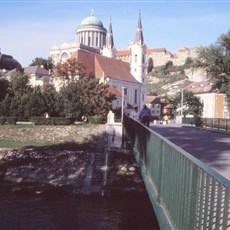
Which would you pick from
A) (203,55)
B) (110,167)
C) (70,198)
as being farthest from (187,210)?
(203,55)

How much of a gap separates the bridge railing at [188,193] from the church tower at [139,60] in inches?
3244

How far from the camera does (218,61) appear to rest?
121 ft

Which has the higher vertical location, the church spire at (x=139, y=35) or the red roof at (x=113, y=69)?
the church spire at (x=139, y=35)

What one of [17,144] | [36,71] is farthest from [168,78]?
[17,144]

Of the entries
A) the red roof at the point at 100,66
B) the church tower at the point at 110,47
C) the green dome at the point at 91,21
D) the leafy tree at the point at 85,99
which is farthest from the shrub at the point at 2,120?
the green dome at the point at 91,21

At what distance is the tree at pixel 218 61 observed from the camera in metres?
36.7

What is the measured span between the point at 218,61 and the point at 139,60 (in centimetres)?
5518

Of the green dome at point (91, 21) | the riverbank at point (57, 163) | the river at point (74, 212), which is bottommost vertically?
the river at point (74, 212)

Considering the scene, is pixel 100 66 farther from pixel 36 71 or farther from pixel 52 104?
pixel 52 104

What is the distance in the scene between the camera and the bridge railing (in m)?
3.89

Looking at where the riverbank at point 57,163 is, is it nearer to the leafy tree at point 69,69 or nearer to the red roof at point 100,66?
the leafy tree at point 69,69

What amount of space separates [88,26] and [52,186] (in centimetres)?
9855

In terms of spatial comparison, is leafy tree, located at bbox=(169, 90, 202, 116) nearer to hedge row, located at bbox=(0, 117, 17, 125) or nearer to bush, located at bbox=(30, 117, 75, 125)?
bush, located at bbox=(30, 117, 75, 125)

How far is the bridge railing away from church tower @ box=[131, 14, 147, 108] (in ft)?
270
